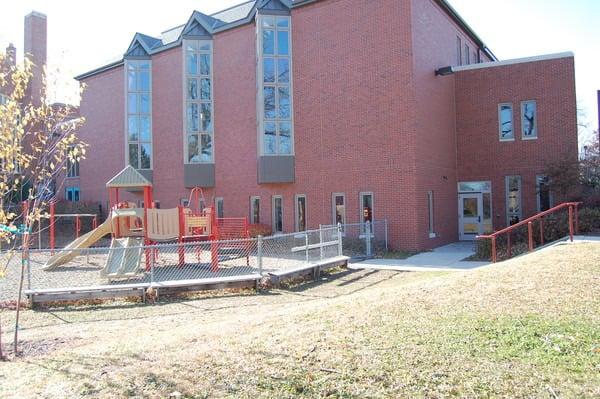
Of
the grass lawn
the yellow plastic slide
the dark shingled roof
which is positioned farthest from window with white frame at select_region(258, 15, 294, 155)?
the grass lawn

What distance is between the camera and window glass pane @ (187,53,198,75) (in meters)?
26.0

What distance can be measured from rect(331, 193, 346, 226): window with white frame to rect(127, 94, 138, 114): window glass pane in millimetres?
14482

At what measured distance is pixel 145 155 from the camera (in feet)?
96.8

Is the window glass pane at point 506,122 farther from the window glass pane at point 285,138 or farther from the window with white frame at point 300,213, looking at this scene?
the window glass pane at point 285,138

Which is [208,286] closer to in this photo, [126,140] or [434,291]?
[434,291]

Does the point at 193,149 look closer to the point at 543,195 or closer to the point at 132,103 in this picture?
the point at 132,103

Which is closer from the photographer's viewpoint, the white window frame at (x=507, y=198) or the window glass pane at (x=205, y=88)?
the white window frame at (x=507, y=198)

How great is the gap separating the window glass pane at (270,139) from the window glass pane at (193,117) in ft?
16.0

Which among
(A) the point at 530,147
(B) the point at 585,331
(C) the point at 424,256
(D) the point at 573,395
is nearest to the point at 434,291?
(B) the point at 585,331

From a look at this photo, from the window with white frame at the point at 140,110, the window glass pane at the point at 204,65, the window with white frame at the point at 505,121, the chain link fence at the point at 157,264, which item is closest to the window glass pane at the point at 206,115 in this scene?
the window glass pane at the point at 204,65

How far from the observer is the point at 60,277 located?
15.1 m

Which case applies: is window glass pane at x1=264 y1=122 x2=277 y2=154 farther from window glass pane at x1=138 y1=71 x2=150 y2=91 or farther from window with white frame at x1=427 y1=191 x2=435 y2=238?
window glass pane at x1=138 y1=71 x2=150 y2=91

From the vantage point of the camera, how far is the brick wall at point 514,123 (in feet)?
72.0

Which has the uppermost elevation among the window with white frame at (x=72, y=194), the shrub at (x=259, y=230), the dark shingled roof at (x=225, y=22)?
the dark shingled roof at (x=225, y=22)
